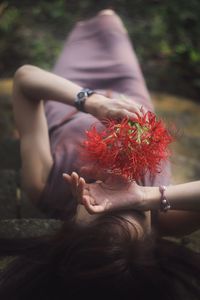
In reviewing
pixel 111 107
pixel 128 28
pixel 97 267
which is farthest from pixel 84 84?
pixel 128 28

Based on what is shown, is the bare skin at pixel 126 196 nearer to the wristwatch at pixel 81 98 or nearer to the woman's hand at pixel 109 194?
the woman's hand at pixel 109 194

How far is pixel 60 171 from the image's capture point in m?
2.26

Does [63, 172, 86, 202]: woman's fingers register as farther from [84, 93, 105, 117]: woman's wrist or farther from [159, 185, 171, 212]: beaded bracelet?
[84, 93, 105, 117]: woman's wrist

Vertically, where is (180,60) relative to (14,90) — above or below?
above

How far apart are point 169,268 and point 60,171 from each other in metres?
0.74

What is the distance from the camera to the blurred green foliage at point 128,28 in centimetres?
428

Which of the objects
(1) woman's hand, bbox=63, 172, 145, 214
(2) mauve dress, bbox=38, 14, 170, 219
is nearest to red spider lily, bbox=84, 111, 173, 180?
(1) woman's hand, bbox=63, 172, 145, 214

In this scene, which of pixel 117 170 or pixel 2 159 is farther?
pixel 2 159

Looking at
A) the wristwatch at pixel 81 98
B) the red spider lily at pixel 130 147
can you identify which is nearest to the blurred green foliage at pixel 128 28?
the wristwatch at pixel 81 98

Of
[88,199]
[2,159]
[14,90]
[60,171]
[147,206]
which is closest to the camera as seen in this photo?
[88,199]

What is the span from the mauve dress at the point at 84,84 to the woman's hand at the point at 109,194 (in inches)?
9.1

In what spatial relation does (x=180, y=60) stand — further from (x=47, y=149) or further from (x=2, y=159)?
(x=47, y=149)

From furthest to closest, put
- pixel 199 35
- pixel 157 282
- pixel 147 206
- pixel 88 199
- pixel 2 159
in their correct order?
pixel 199 35 < pixel 2 159 < pixel 147 206 < pixel 88 199 < pixel 157 282

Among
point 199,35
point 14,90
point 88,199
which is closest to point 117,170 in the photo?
point 88,199
